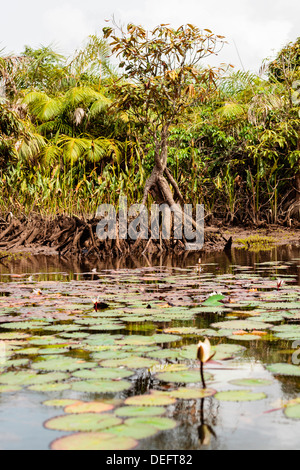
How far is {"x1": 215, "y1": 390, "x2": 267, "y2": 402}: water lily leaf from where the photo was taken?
185 centimetres

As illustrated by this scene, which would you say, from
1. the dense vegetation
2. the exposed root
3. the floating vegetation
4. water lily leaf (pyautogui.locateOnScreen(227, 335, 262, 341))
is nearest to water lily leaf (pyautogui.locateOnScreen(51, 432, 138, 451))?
the floating vegetation

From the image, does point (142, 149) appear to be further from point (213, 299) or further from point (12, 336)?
point (12, 336)

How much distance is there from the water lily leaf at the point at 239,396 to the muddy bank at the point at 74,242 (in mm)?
6617

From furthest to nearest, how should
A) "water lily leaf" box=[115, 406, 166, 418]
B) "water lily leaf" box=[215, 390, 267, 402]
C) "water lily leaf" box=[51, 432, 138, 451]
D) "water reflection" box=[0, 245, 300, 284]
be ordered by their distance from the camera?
"water reflection" box=[0, 245, 300, 284], "water lily leaf" box=[215, 390, 267, 402], "water lily leaf" box=[115, 406, 166, 418], "water lily leaf" box=[51, 432, 138, 451]

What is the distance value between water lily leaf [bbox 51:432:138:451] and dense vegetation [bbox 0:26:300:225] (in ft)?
30.3

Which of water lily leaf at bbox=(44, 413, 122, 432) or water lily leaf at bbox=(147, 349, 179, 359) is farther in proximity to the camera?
water lily leaf at bbox=(147, 349, 179, 359)

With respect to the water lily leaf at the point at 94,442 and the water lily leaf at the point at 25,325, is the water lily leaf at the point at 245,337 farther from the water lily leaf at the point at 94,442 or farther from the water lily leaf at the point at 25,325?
the water lily leaf at the point at 94,442

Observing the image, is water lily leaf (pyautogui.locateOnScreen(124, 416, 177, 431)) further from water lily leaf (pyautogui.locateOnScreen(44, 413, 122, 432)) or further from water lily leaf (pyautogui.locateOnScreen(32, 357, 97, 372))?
water lily leaf (pyautogui.locateOnScreen(32, 357, 97, 372))

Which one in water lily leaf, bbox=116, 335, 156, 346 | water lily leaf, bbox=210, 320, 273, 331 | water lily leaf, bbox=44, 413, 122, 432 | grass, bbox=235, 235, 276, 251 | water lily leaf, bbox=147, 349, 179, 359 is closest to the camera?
water lily leaf, bbox=44, 413, 122, 432

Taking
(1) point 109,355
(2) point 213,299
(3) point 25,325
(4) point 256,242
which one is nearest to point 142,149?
(4) point 256,242

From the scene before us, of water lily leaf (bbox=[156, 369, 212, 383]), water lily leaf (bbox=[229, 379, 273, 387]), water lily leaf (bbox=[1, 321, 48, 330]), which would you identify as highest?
water lily leaf (bbox=[1, 321, 48, 330])

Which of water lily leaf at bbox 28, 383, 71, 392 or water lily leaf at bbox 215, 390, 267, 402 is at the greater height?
water lily leaf at bbox 28, 383, 71, 392

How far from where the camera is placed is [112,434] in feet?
5.18

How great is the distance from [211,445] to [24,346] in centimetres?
130
